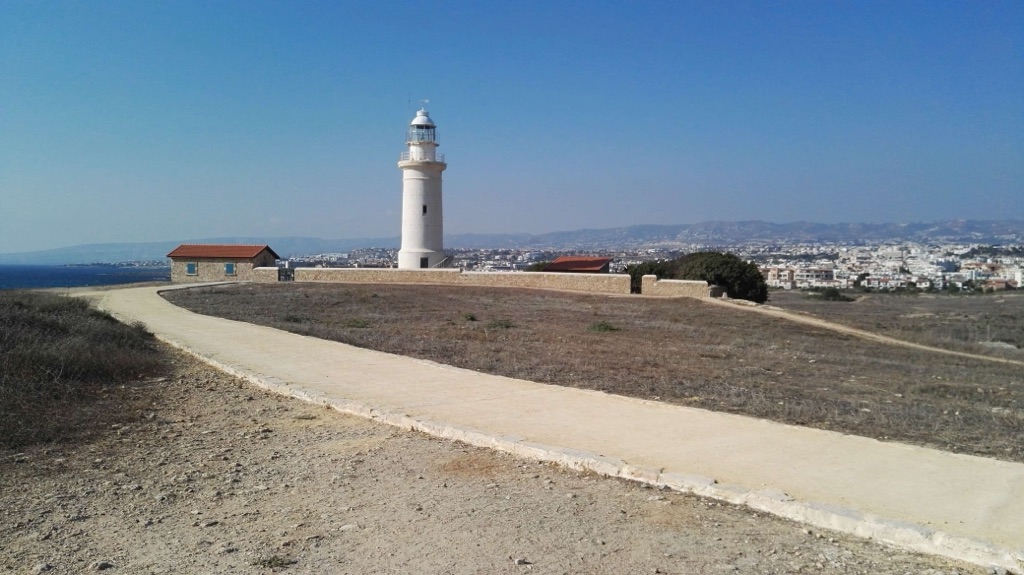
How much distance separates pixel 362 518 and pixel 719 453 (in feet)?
9.98

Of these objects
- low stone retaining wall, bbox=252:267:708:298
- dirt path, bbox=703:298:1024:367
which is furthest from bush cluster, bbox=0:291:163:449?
low stone retaining wall, bbox=252:267:708:298

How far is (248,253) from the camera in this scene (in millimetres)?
38500

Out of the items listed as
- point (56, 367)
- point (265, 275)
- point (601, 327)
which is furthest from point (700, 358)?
point (265, 275)

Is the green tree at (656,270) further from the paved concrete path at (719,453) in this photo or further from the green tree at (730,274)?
the paved concrete path at (719,453)

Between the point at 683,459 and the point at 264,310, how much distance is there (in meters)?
18.3

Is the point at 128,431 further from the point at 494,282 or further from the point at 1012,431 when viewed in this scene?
the point at 494,282

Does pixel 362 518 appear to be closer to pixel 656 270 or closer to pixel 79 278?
pixel 656 270

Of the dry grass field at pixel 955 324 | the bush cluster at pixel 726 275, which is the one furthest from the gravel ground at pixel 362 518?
the bush cluster at pixel 726 275

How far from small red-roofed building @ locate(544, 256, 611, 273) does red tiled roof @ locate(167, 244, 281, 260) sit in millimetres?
16090

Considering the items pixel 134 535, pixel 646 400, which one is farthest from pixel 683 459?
pixel 134 535

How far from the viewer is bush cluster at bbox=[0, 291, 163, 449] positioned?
7.04 metres

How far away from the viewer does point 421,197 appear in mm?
40344

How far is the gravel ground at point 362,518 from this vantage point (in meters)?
4.12

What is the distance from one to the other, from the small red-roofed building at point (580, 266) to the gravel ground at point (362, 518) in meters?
34.5
